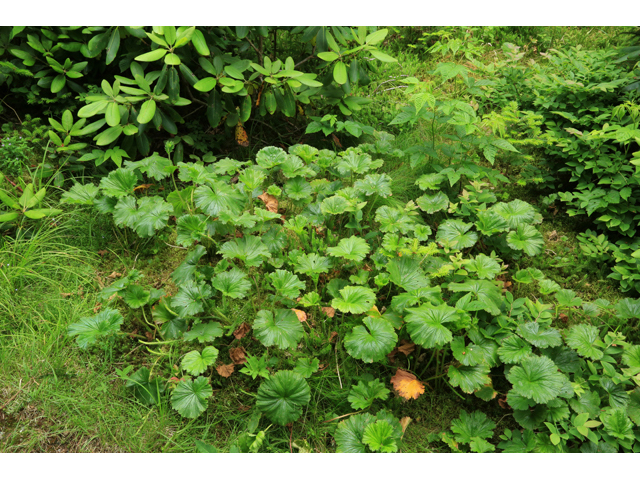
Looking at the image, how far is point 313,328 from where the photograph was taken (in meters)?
2.62

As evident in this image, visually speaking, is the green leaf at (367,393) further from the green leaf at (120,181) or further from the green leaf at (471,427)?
the green leaf at (120,181)

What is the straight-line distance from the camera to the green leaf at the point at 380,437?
204 centimetres

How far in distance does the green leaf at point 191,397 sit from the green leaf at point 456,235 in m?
1.56

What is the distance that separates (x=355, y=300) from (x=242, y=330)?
66cm

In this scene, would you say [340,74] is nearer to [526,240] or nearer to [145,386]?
[526,240]

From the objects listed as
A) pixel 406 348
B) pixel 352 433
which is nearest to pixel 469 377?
pixel 406 348

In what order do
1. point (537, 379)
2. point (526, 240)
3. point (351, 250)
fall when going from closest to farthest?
point (537, 379) < point (351, 250) < point (526, 240)

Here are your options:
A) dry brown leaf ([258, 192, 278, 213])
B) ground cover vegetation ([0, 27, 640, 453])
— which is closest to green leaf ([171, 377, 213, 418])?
ground cover vegetation ([0, 27, 640, 453])

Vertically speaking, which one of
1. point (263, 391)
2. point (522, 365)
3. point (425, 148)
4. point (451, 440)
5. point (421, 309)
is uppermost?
point (425, 148)

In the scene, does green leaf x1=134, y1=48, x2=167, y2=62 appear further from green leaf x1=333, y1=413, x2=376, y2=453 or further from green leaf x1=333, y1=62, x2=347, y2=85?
green leaf x1=333, y1=413, x2=376, y2=453

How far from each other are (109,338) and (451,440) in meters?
1.86

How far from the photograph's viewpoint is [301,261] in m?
2.60

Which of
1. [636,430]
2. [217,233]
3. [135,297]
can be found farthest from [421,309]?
[135,297]

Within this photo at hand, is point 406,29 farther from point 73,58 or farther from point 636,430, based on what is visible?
point 636,430
